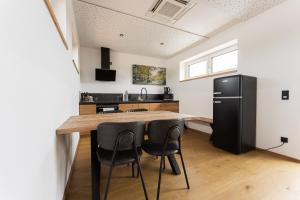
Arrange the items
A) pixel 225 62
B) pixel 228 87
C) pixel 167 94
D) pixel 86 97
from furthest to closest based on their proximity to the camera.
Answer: pixel 167 94 < pixel 86 97 < pixel 225 62 < pixel 228 87

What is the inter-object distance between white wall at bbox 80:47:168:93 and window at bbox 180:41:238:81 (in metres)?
1.08

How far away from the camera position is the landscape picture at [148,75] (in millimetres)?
4688

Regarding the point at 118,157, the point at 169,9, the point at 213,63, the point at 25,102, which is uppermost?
the point at 169,9

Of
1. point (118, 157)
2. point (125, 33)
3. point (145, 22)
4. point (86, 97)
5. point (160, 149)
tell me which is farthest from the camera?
point (86, 97)

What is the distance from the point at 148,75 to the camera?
4898 millimetres

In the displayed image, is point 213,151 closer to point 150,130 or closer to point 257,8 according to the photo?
point 150,130

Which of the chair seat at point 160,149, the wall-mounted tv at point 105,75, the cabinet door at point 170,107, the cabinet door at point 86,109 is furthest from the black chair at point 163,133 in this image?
the wall-mounted tv at point 105,75

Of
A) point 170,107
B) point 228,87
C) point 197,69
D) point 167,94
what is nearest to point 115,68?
point 167,94

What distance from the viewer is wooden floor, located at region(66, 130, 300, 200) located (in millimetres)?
1386

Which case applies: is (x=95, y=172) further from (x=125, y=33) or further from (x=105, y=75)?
(x=105, y=75)

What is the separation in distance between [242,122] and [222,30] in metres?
2.07

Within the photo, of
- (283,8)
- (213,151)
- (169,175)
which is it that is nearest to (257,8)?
(283,8)

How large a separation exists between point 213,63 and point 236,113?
5.74ft

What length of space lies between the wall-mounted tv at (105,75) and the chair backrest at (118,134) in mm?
→ 3315
